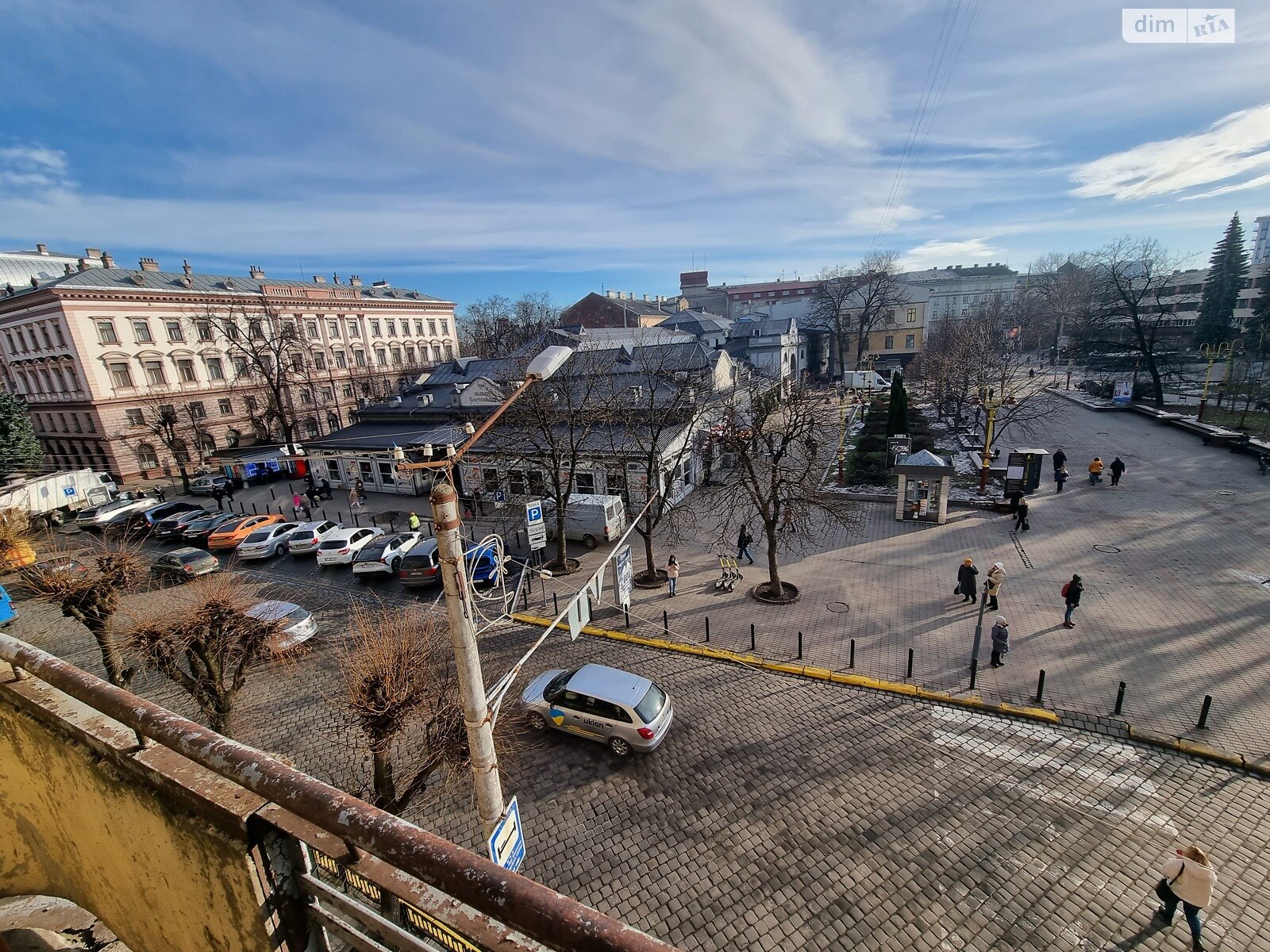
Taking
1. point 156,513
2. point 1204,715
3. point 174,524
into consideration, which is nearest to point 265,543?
point 174,524

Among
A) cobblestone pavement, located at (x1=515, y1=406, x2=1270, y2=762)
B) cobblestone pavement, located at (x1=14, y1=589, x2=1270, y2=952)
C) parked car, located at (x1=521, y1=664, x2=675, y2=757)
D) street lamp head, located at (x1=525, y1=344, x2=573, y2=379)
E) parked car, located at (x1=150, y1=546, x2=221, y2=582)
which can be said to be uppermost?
street lamp head, located at (x1=525, y1=344, x2=573, y2=379)

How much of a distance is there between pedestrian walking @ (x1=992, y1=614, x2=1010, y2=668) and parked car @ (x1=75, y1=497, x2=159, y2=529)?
35.4m

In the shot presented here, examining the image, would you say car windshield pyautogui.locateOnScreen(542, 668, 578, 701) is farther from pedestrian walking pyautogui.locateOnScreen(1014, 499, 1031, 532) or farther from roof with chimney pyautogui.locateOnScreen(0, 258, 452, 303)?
roof with chimney pyautogui.locateOnScreen(0, 258, 452, 303)

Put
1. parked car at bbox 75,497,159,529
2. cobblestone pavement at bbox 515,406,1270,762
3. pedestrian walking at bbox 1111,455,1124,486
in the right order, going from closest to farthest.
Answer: cobblestone pavement at bbox 515,406,1270,762
pedestrian walking at bbox 1111,455,1124,486
parked car at bbox 75,497,159,529

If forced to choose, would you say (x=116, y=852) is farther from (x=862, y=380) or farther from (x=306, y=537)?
(x=862, y=380)

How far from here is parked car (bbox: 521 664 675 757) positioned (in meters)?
10.2

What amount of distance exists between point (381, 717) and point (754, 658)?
28.8 ft

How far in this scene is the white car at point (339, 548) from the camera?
20609 mm

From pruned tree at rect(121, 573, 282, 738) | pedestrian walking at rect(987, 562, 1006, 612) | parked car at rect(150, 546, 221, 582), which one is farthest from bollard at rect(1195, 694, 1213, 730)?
parked car at rect(150, 546, 221, 582)

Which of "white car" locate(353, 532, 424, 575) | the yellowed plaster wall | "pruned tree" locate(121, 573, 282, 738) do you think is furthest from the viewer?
"white car" locate(353, 532, 424, 575)

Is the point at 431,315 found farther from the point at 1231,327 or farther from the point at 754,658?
the point at 1231,327

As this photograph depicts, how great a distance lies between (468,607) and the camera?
525cm

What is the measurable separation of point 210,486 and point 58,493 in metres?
6.92

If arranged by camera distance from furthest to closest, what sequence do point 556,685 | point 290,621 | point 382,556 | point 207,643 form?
point 382,556 → point 290,621 → point 556,685 → point 207,643
